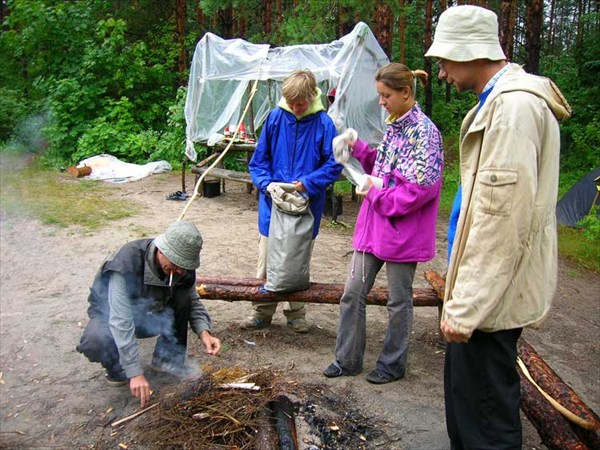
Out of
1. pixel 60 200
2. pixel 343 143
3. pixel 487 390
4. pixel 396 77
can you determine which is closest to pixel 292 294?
pixel 343 143

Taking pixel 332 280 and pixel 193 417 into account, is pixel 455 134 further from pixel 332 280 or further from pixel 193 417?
pixel 193 417

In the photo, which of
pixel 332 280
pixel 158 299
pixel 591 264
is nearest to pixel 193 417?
pixel 158 299

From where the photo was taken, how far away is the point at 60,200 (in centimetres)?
912

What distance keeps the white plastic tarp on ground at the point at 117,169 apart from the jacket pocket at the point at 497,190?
407 inches

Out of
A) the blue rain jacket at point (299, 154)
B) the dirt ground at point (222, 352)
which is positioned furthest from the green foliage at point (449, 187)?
the blue rain jacket at point (299, 154)

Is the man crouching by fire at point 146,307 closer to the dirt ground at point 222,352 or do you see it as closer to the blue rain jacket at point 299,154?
the dirt ground at point 222,352

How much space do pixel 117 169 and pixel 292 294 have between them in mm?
8804

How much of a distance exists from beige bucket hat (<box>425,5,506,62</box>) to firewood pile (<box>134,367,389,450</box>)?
1976 millimetres

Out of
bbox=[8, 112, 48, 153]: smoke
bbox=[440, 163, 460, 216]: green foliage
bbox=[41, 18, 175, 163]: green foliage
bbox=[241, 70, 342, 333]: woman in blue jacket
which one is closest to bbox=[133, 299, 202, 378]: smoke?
bbox=[241, 70, 342, 333]: woman in blue jacket

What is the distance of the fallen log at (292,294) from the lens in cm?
412

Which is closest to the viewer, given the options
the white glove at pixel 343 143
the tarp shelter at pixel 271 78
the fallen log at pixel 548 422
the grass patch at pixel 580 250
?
the fallen log at pixel 548 422

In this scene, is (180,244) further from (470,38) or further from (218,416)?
(470,38)

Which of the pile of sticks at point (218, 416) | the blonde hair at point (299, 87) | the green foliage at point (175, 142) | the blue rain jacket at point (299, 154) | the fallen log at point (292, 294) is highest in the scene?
the blonde hair at point (299, 87)

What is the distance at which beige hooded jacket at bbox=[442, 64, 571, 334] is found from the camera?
6.28 feet
